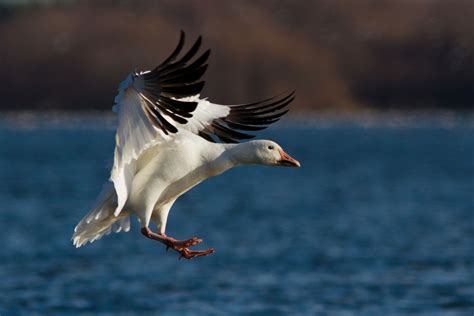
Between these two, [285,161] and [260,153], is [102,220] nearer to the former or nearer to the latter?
[260,153]

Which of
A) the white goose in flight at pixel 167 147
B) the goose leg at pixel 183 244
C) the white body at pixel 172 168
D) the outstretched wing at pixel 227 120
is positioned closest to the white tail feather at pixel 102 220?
the white goose in flight at pixel 167 147

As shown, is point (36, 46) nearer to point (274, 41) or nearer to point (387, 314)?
point (274, 41)

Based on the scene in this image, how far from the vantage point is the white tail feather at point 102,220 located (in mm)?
12734

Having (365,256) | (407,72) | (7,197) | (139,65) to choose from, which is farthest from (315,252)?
(407,72)

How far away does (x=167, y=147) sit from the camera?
12.6 meters

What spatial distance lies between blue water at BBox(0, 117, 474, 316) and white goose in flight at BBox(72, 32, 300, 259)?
65.2 inches

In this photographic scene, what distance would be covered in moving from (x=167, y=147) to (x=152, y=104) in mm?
822

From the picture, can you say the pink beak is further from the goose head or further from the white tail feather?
the white tail feather

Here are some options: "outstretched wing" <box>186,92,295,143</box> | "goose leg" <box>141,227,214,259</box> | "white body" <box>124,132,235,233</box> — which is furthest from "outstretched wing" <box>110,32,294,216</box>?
"goose leg" <box>141,227,214,259</box>

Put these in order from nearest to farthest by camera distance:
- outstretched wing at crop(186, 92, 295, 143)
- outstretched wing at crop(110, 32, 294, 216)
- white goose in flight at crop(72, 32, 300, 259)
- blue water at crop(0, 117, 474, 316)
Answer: outstretched wing at crop(110, 32, 294, 216), white goose in flight at crop(72, 32, 300, 259), outstretched wing at crop(186, 92, 295, 143), blue water at crop(0, 117, 474, 316)

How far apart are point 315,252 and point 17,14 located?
304ft

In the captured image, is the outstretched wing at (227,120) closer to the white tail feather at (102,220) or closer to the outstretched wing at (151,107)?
the outstretched wing at (151,107)

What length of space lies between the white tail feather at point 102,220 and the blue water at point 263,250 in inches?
45.8

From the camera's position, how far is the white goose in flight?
38.5ft
